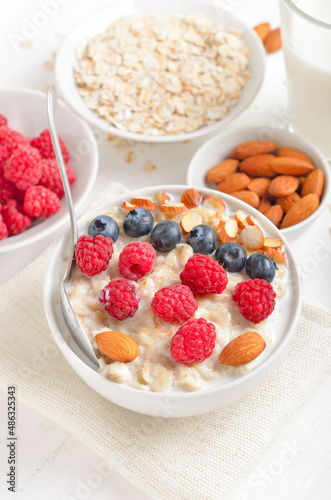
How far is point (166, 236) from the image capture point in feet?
3.13

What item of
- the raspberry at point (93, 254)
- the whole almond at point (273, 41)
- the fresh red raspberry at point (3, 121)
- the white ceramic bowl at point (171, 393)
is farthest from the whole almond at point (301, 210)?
the fresh red raspberry at point (3, 121)

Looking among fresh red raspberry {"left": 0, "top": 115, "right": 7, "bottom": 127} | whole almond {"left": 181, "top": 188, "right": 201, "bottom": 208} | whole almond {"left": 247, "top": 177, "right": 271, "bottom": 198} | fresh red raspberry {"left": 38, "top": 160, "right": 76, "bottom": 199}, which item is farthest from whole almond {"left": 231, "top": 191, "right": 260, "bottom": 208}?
fresh red raspberry {"left": 0, "top": 115, "right": 7, "bottom": 127}

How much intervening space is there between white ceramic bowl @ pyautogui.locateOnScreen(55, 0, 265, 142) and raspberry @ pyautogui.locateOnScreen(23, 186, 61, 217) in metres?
0.23

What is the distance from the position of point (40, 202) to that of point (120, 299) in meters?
0.46

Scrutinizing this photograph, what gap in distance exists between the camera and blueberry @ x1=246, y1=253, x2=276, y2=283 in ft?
3.01

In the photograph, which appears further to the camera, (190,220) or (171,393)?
(190,220)

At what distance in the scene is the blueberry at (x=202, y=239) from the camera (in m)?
0.95

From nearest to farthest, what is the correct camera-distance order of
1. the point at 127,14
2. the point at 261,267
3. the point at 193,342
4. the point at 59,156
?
1. the point at 193,342
2. the point at 261,267
3. the point at 59,156
4. the point at 127,14

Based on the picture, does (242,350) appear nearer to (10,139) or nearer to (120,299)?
(120,299)

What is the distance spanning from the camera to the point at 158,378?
0.84 metres

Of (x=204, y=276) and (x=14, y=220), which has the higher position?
(x=204, y=276)

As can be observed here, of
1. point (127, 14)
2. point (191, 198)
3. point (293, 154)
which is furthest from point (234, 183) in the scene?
point (127, 14)

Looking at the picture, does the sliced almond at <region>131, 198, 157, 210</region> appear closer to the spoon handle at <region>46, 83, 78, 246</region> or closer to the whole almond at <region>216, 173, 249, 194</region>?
the spoon handle at <region>46, 83, 78, 246</region>

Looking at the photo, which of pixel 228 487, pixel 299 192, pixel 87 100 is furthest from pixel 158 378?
pixel 87 100
